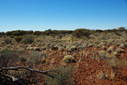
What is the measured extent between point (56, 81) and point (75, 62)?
4522 millimetres

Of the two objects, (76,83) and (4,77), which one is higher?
(4,77)

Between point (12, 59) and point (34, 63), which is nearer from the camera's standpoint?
point (12, 59)

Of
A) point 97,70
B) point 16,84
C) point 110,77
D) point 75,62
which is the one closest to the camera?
point 16,84

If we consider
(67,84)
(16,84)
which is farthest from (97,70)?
(16,84)

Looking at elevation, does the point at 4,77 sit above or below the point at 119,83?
above

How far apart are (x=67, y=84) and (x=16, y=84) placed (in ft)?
5.74

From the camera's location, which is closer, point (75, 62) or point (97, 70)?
point (97, 70)

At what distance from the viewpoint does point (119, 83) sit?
24.1ft

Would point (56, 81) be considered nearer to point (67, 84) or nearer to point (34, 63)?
point (67, 84)

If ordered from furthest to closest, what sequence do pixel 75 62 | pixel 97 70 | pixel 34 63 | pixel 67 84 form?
pixel 75 62 < pixel 34 63 < pixel 97 70 < pixel 67 84

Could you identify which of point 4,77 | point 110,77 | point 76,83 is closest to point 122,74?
point 110,77

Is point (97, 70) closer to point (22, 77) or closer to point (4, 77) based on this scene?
point (22, 77)

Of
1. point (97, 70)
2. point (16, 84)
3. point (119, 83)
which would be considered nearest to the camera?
point (16, 84)

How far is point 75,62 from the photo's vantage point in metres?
11.1
